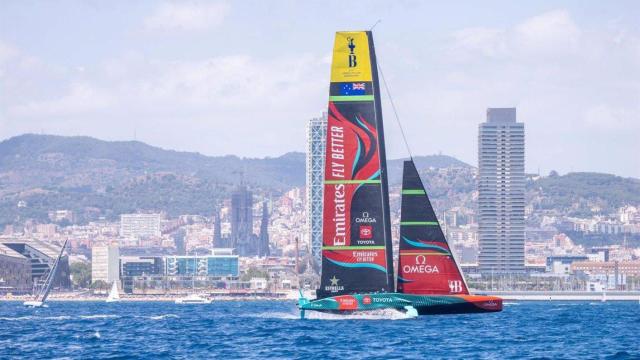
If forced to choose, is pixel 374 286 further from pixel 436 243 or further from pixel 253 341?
pixel 253 341

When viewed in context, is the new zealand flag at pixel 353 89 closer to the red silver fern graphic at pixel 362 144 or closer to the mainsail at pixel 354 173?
the mainsail at pixel 354 173

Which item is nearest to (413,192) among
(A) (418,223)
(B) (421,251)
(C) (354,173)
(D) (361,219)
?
(A) (418,223)

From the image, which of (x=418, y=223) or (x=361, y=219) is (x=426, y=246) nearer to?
(x=418, y=223)

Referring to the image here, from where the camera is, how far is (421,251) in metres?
65.6

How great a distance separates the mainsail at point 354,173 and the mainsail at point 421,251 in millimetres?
1950

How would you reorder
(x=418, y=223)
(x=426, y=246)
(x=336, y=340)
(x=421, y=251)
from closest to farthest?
(x=336, y=340) → (x=421, y=251) → (x=426, y=246) → (x=418, y=223)

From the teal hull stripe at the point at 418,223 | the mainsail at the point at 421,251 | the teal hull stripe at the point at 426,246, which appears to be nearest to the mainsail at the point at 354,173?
the mainsail at the point at 421,251

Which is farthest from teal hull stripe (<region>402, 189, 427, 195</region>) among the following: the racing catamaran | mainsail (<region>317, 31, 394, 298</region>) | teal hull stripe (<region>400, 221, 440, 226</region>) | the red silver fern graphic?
the red silver fern graphic

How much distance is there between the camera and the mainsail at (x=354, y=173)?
2470 inches

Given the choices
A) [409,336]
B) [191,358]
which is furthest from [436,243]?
[191,358]

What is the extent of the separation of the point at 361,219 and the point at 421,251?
11.9ft

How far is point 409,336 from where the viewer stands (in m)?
56.0

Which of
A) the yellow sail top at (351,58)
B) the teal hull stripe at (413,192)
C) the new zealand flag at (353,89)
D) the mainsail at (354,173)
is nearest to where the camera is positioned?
the yellow sail top at (351,58)

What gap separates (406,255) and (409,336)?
32.2 feet
